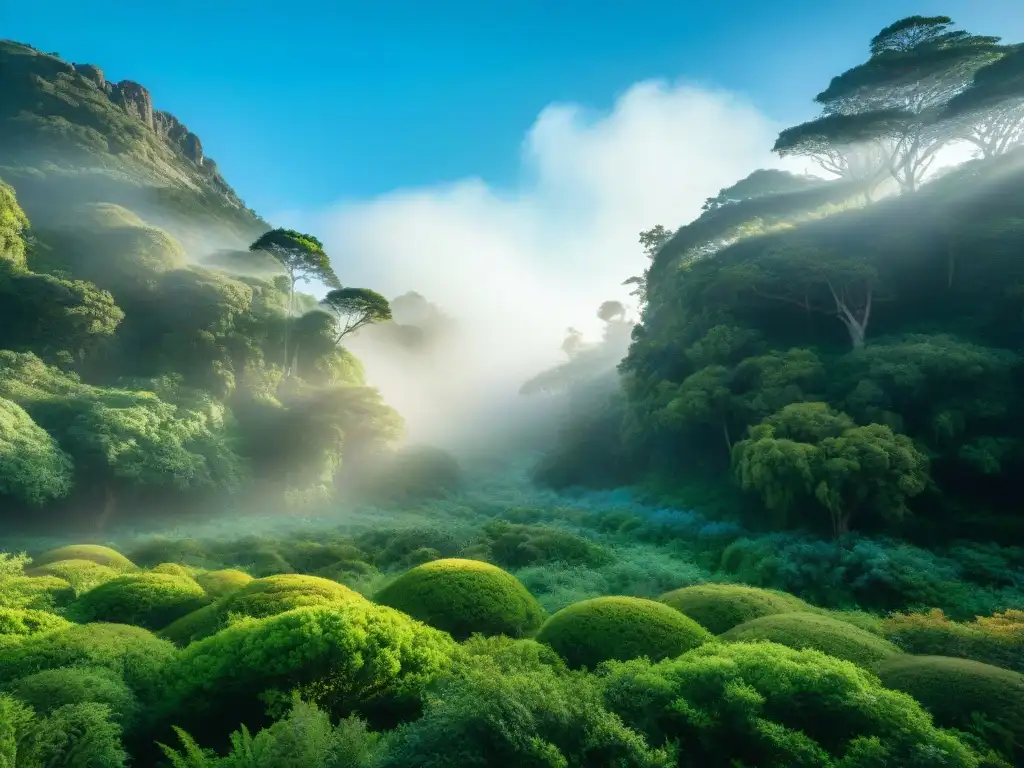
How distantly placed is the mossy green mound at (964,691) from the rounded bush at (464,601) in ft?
14.9

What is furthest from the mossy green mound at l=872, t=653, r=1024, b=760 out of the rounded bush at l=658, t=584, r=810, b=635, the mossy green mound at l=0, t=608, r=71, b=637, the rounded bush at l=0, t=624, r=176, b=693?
the mossy green mound at l=0, t=608, r=71, b=637

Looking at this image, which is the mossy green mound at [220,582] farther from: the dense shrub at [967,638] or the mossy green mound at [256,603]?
the dense shrub at [967,638]

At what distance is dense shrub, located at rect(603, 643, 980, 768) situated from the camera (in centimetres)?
402

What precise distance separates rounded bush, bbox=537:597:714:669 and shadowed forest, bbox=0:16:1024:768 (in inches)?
2.0

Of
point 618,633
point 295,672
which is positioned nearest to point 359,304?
point 618,633

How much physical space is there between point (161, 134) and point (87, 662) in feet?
216

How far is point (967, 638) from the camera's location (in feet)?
20.6

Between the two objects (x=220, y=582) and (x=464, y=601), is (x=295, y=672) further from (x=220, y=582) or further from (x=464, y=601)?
(x=220, y=582)

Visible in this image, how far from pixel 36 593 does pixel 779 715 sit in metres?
10.0

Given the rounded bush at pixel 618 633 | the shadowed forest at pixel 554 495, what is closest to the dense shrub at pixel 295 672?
the shadowed forest at pixel 554 495

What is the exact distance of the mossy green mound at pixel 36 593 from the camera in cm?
746

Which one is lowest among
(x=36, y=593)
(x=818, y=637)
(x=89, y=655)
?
(x=818, y=637)

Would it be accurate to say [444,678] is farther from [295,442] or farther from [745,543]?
[295,442]

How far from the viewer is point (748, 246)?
2633 cm
